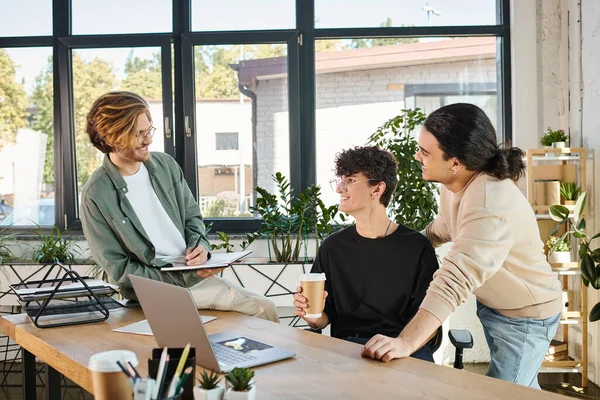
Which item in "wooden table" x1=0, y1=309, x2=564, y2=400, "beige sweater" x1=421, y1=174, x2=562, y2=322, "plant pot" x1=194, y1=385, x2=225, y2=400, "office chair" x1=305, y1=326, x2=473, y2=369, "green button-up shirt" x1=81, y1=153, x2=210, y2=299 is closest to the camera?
"plant pot" x1=194, y1=385, x2=225, y2=400

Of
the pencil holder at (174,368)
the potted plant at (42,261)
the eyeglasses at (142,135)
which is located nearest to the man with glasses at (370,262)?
the eyeglasses at (142,135)

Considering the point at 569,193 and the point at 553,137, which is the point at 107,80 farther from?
the point at 569,193

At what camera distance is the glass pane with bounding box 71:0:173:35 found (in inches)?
219

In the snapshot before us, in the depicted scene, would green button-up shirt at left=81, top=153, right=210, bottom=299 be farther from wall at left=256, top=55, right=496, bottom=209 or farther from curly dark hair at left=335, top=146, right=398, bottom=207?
wall at left=256, top=55, right=496, bottom=209

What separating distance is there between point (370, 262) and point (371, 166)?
37 cm

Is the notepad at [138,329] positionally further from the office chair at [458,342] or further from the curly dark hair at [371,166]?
the curly dark hair at [371,166]

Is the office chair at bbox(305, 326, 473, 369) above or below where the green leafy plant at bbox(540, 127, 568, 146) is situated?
below

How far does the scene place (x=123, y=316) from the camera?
2.50m

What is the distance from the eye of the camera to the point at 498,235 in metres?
2.08

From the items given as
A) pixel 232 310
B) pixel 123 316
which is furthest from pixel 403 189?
pixel 123 316

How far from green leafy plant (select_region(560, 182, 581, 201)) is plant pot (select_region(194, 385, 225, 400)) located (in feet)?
12.8

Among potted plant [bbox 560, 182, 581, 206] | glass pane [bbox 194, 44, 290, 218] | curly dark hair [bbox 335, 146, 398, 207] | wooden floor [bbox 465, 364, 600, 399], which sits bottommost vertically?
wooden floor [bbox 465, 364, 600, 399]

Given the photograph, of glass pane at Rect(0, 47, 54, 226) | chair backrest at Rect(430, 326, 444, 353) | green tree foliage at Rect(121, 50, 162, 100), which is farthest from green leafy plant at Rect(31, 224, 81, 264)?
chair backrest at Rect(430, 326, 444, 353)

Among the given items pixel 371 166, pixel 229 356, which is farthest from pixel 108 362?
pixel 371 166
